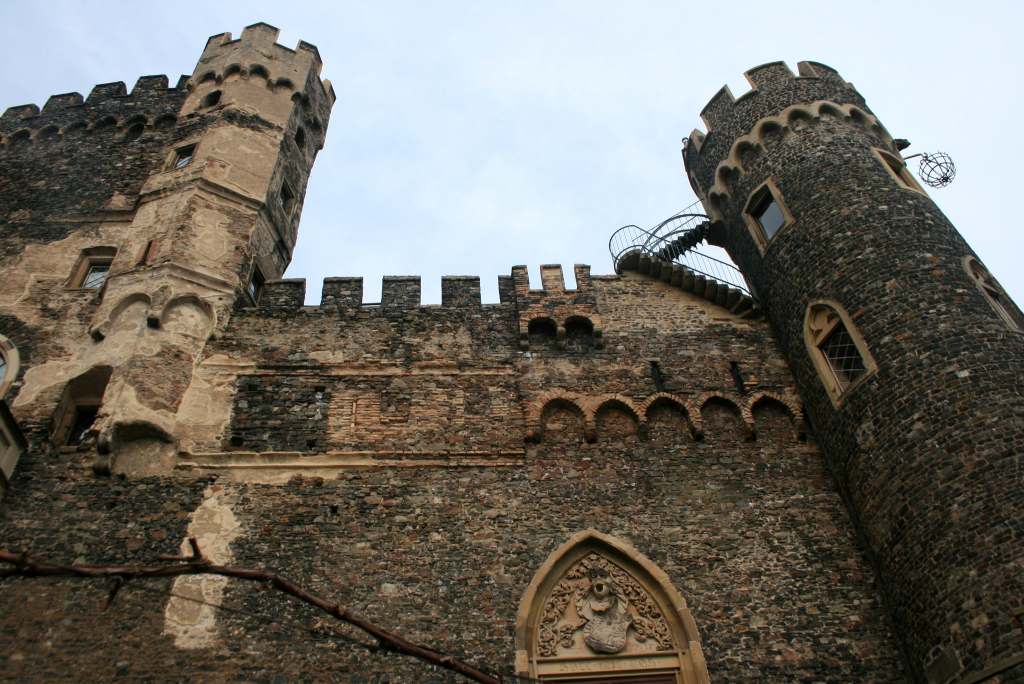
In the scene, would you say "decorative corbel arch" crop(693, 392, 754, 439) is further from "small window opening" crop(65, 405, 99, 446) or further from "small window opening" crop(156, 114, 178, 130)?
"small window opening" crop(156, 114, 178, 130)

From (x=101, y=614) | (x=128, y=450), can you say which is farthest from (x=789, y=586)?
(x=128, y=450)

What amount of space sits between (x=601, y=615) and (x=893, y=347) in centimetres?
484

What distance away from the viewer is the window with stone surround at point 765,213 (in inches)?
512

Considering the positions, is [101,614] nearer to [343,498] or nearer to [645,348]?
[343,498]

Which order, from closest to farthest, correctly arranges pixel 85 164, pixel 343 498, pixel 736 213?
pixel 343 498, pixel 736 213, pixel 85 164

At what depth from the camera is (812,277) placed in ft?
38.6

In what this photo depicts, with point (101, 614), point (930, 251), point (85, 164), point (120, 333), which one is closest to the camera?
point (101, 614)

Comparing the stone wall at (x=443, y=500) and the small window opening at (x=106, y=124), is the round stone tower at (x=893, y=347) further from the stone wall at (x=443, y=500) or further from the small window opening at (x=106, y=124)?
the small window opening at (x=106, y=124)

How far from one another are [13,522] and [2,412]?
4.35 feet

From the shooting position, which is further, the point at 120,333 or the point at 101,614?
the point at 120,333

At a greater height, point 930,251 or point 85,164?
point 85,164

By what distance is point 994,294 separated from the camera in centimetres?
1120

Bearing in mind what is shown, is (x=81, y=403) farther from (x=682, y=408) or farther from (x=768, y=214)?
(x=768, y=214)

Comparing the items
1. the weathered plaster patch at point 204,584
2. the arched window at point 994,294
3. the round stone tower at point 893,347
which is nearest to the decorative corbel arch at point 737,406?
the round stone tower at point 893,347
